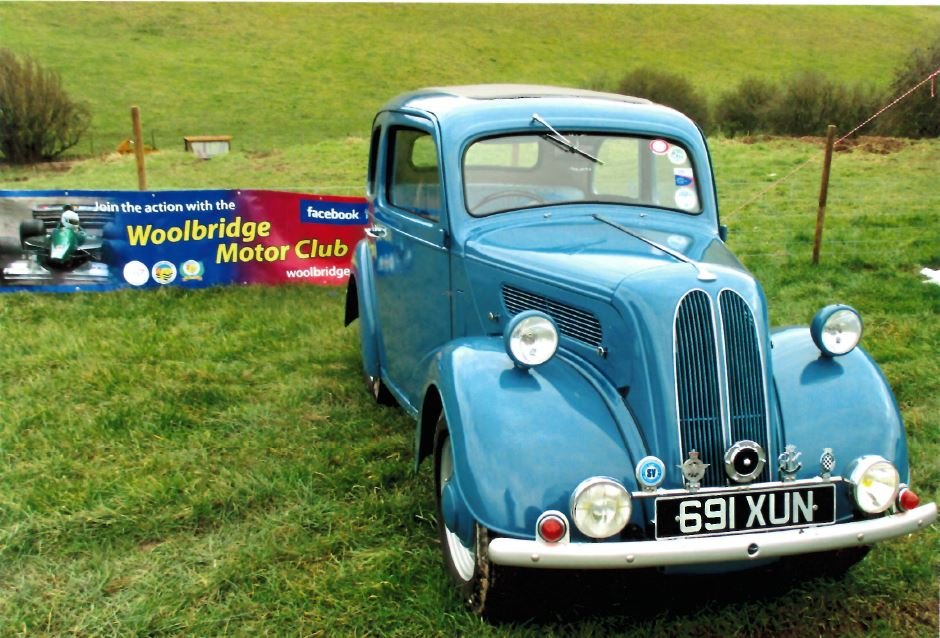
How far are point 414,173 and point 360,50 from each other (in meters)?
30.7

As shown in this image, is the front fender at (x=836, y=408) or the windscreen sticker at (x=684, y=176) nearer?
the front fender at (x=836, y=408)

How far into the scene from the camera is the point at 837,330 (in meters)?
3.26

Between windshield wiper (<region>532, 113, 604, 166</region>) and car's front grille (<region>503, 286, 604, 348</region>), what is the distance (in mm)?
854

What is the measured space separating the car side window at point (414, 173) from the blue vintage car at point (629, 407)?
0.67 feet

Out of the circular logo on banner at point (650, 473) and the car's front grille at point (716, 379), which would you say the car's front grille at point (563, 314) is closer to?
the car's front grille at point (716, 379)

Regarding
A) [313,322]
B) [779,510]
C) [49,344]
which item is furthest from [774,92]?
[779,510]

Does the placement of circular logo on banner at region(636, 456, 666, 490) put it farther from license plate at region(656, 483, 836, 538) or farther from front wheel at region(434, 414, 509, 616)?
front wheel at region(434, 414, 509, 616)

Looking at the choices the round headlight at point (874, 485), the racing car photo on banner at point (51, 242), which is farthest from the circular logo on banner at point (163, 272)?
the round headlight at point (874, 485)

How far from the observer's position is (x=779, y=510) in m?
2.75

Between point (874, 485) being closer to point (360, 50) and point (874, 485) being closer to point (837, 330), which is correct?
point (837, 330)

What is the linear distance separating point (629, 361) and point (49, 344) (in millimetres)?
4966

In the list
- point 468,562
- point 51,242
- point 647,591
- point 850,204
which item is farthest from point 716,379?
point 850,204

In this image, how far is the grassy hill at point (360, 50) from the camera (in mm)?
27203

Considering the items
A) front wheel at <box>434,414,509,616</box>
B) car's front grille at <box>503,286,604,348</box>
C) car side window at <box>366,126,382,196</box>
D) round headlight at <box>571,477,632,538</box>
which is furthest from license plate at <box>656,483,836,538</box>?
car side window at <box>366,126,382,196</box>
